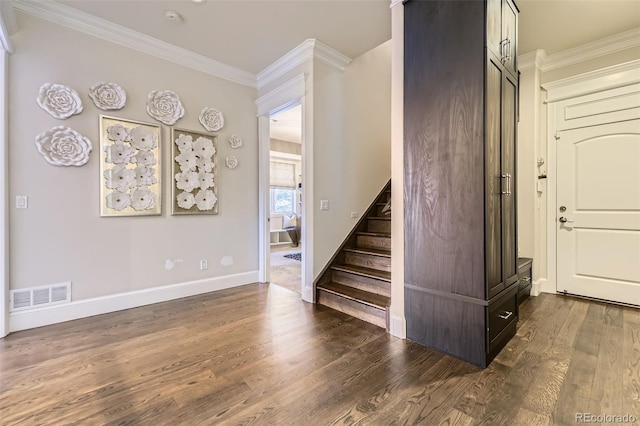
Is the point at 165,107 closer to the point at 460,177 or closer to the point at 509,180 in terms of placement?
the point at 460,177

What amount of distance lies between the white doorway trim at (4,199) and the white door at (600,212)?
5.46 metres

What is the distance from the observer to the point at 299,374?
5.93 ft

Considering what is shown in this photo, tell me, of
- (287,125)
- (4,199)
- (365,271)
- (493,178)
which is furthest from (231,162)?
(287,125)

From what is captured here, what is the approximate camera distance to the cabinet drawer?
1918 mm

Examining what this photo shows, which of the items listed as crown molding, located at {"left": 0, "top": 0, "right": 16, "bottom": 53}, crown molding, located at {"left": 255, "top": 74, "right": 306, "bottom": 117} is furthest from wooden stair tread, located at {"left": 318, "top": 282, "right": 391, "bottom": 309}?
crown molding, located at {"left": 0, "top": 0, "right": 16, "bottom": 53}

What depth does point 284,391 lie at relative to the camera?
1640 millimetres

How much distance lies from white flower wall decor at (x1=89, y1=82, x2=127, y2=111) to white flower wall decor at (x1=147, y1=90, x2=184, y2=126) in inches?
9.7

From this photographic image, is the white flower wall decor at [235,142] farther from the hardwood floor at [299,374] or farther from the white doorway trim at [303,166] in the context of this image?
the hardwood floor at [299,374]

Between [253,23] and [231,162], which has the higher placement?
[253,23]

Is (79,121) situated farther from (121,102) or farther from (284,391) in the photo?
(284,391)

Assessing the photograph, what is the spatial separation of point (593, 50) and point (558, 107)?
→ 0.62 meters

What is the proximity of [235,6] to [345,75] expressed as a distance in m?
1.45

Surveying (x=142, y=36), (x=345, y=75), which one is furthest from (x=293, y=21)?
(x=142, y=36)

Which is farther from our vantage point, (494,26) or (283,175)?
(283,175)
